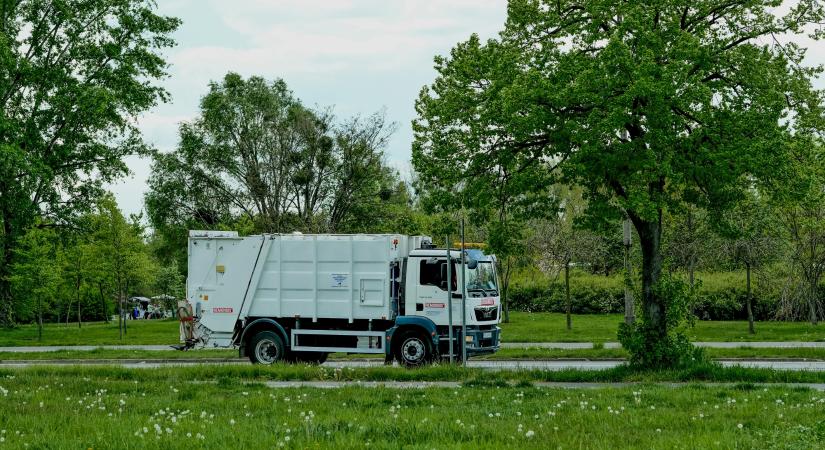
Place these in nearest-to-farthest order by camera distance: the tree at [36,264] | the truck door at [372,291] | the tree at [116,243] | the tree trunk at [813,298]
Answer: the truck door at [372,291] < the tree trunk at [813,298] < the tree at [36,264] < the tree at [116,243]

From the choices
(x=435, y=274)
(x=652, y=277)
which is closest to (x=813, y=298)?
(x=652, y=277)

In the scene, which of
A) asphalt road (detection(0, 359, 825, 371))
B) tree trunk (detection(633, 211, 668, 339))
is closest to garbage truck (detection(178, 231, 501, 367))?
asphalt road (detection(0, 359, 825, 371))

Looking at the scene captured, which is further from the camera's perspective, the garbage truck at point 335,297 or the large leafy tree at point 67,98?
the large leafy tree at point 67,98

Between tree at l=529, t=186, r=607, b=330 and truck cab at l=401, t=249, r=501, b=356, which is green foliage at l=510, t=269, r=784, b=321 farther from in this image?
truck cab at l=401, t=249, r=501, b=356

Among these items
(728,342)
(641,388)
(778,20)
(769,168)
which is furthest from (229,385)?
(728,342)

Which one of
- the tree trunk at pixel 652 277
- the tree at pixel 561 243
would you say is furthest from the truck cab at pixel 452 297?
the tree at pixel 561 243

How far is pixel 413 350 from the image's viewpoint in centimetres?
2009

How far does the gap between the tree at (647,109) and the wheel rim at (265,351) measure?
20.4 feet

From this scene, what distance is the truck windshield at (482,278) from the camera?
66.4 ft

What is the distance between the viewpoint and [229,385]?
15.5m

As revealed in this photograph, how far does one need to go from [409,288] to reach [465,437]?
37.1 feet

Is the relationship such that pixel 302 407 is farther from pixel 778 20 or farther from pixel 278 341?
pixel 778 20

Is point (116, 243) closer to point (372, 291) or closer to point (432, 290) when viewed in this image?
point (372, 291)

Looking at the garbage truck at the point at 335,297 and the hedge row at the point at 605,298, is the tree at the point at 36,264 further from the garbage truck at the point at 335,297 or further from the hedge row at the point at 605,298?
the hedge row at the point at 605,298
